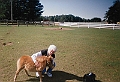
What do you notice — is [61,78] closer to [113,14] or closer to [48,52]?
[48,52]

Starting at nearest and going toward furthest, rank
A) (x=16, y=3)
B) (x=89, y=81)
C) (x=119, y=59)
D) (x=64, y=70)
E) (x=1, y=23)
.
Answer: (x=89, y=81), (x=64, y=70), (x=119, y=59), (x=16, y=3), (x=1, y=23)

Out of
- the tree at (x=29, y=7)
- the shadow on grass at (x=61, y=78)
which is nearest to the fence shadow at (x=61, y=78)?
the shadow on grass at (x=61, y=78)

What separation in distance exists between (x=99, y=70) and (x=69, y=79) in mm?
726

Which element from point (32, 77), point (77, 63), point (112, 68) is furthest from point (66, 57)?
point (32, 77)

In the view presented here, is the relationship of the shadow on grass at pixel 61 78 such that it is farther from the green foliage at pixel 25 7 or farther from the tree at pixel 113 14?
the green foliage at pixel 25 7

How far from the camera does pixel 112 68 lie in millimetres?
2984

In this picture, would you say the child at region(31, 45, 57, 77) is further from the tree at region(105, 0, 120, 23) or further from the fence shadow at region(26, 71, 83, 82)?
the tree at region(105, 0, 120, 23)

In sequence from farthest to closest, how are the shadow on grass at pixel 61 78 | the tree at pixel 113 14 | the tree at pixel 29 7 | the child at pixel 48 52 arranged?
1. the tree at pixel 29 7
2. the tree at pixel 113 14
3. the shadow on grass at pixel 61 78
4. the child at pixel 48 52

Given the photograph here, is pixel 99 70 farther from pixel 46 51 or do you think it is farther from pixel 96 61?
pixel 46 51

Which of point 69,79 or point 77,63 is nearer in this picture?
point 69,79

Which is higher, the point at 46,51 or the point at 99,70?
the point at 46,51

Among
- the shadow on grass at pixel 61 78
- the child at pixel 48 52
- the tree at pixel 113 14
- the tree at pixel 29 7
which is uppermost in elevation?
the tree at pixel 29 7

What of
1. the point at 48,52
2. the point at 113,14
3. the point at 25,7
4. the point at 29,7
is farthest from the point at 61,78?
the point at 25,7

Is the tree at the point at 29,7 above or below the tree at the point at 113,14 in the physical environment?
above
